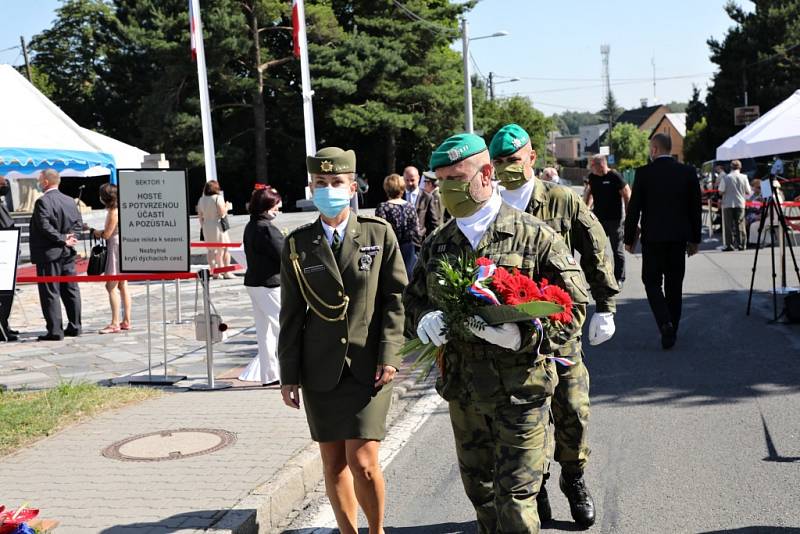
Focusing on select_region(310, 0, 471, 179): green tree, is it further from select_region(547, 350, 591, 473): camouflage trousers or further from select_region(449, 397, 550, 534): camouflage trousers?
select_region(449, 397, 550, 534): camouflage trousers

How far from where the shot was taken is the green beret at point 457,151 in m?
3.66

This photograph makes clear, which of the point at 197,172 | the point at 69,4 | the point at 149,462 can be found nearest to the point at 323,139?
the point at 197,172

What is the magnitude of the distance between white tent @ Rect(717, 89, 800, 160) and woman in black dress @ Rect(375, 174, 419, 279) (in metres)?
5.71

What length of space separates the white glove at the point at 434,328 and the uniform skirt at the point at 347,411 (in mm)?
769

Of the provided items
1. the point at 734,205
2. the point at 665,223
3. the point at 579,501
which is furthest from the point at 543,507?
the point at 734,205

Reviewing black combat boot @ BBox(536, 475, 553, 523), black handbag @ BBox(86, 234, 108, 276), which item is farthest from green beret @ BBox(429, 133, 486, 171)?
black handbag @ BBox(86, 234, 108, 276)

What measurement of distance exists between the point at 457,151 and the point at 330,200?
0.92 metres

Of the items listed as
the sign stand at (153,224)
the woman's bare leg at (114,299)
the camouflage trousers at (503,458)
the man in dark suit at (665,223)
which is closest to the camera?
the camouflage trousers at (503,458)

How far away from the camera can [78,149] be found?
564 inches

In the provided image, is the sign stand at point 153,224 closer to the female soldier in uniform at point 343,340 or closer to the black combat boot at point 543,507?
the female soldier in uniform at point 343,340

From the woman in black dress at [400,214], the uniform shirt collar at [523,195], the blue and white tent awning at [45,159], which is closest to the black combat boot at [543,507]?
the uniform shirt collar at [523,195]

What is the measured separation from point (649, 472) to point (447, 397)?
2264 mm

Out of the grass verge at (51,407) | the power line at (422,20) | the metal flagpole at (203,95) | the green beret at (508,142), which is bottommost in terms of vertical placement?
the grass verge at (51,407)

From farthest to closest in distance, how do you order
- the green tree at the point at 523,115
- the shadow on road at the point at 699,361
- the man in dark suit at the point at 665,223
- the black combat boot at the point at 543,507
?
1. the green tree at the point at 523,115
2. the man in dark suit at the point at 665,223
3. the shadow on road at the point at 699,361
4. the black combat boot at the point at 543,507
